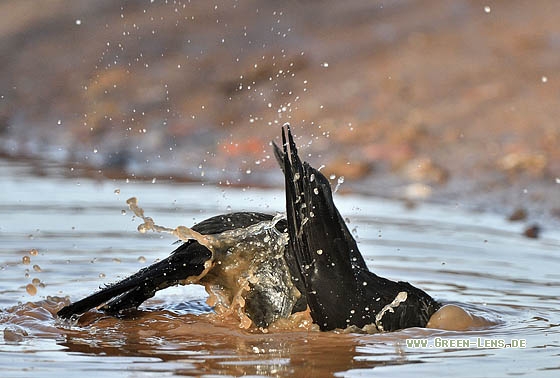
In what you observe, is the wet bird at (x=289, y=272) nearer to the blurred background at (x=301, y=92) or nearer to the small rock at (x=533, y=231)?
the small rock at (x=533, y=231)

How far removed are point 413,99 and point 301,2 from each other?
2.66 meters

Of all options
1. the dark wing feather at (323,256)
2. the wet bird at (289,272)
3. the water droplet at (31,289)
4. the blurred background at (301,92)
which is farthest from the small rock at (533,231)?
the water droplet at (31,289)

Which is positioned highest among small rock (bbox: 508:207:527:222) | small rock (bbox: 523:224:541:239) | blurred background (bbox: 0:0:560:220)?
blurred background (bbox: 0:0:560:220)

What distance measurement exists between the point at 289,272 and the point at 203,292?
105 centimetres

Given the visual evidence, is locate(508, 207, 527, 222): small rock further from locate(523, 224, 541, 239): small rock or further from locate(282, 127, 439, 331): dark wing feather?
locate(282, 127, 439, 331): dark wing feather

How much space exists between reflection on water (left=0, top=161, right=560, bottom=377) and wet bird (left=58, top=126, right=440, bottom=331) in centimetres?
9

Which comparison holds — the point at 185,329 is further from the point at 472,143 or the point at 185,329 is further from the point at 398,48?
the point at 398,48

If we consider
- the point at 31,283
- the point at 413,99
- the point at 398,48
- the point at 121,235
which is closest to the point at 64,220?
the point at 121,235

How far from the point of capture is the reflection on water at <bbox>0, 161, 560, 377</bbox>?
422 cm

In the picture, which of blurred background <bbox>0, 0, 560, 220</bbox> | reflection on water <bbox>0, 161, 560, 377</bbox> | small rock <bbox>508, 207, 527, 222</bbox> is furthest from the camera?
blurred background <bbox>0, 0, 560, 220</bbox>

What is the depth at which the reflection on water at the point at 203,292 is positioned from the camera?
166 inches

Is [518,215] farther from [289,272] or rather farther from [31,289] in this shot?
[31,289]

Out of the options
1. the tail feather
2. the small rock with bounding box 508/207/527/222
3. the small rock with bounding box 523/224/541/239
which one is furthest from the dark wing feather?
the small rock with bounding box 508/207/527/222

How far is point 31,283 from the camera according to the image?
563cm
